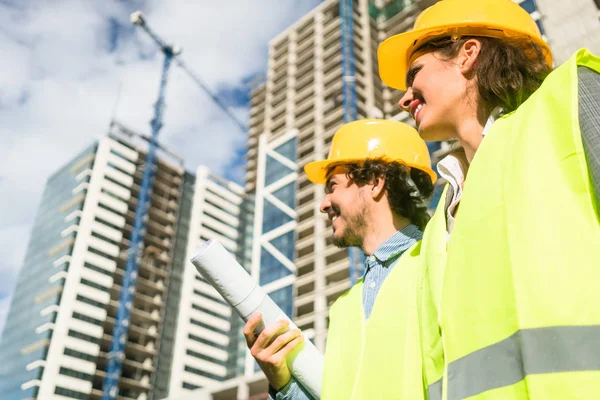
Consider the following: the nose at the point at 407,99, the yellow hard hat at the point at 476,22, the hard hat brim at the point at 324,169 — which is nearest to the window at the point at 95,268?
the hard hat brim at the point at 324,169

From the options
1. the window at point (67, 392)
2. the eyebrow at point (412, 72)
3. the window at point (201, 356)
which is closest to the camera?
the eyebrow at point (412, 72)

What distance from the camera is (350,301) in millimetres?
2506

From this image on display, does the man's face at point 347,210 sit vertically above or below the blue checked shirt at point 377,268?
above

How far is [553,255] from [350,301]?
1513mm

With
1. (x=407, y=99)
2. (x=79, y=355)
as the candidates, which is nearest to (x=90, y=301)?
(x=79, y=355)

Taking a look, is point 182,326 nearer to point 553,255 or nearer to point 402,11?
point 402,11

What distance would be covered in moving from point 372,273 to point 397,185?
25.3 inches

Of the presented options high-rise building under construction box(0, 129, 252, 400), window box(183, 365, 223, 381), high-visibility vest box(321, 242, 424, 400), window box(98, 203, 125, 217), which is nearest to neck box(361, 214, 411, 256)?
high-visibility vest box(321, 242, 424, 400)

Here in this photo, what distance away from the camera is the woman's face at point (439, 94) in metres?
1.83

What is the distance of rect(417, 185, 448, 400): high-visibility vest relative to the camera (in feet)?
4.48

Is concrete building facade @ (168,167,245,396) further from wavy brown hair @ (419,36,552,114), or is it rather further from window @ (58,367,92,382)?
wavy brown hair @ (419,36,552,114)

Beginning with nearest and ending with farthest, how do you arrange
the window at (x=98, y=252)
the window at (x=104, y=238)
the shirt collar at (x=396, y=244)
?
1. the shirt collar at (x=396, y=244)
2. the window at (x=98, y=252)
3. the window at (x=104, y=238)

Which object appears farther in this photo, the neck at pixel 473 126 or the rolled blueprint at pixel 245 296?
Result: the rolled blueprint at pixel 245 296

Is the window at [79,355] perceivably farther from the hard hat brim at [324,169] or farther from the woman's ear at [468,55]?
the woman's ear at [468,55]
